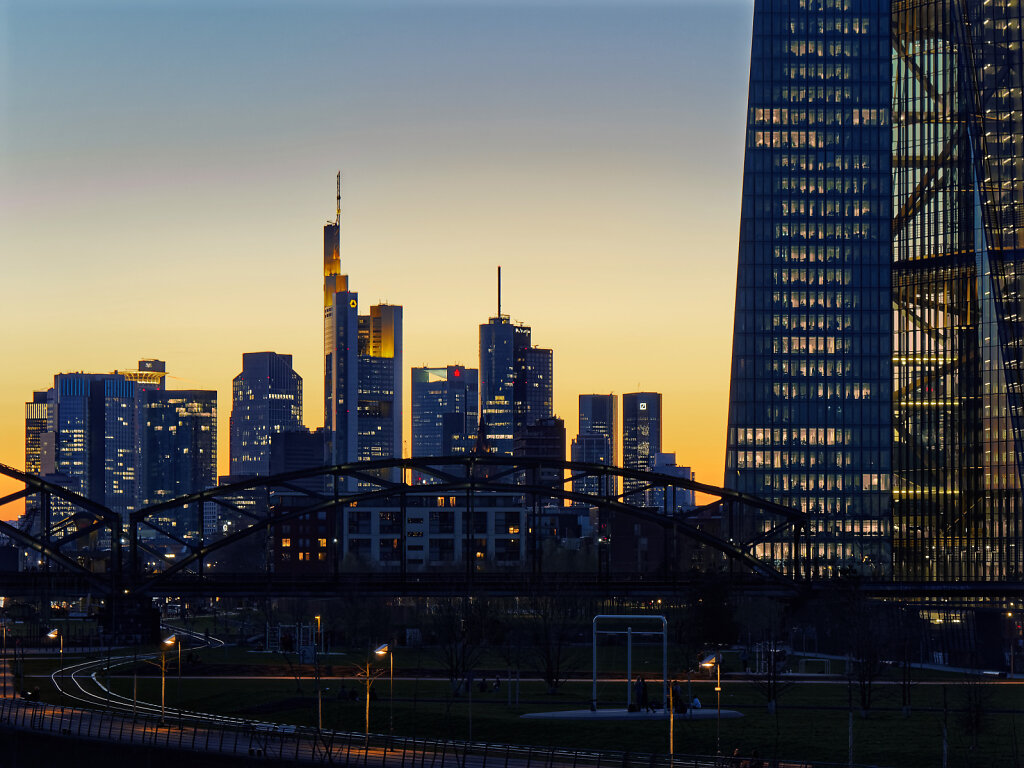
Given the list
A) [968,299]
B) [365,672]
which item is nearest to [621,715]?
[365,672]

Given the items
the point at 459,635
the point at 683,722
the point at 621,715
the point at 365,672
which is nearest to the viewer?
the point at 683,722

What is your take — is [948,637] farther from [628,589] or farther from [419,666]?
[419,666]

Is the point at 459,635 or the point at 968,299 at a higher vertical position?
the point at 968,299

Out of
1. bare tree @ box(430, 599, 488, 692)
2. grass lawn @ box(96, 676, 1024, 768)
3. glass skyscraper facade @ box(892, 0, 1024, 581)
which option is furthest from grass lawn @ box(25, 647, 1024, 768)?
glass skyscraper facade @ box(892, 0, 1024, 581)

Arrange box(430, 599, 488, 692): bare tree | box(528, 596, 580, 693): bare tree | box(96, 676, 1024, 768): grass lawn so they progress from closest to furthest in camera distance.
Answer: box(96, 676, 1024, 768): grass lawn, box(528, 596, 580, 693): bare tree, box(430, 599, 488, 692): bare tree

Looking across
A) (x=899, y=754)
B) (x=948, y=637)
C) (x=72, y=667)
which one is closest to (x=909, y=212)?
(x=948, y=637)

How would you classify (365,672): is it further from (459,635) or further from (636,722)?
(459,635)

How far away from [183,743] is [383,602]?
84.8 m

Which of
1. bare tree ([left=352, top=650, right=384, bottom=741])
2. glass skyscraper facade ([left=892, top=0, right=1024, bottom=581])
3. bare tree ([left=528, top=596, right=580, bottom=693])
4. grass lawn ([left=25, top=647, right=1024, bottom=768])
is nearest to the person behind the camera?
grass lawn ([left=25, top=647, right=1024, bottom=768])

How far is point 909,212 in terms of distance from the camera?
19975 centimetres

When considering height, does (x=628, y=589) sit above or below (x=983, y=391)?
below

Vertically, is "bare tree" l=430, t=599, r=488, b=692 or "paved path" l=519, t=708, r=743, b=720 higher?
"bare tree" l=430, t=599, r=488, b=692

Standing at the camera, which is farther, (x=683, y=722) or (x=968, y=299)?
(x=968, y=299)

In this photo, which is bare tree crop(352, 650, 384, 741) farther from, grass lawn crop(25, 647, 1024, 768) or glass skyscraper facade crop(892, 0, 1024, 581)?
glass skyscraper facade crop(892, 0, 1024, 581)
